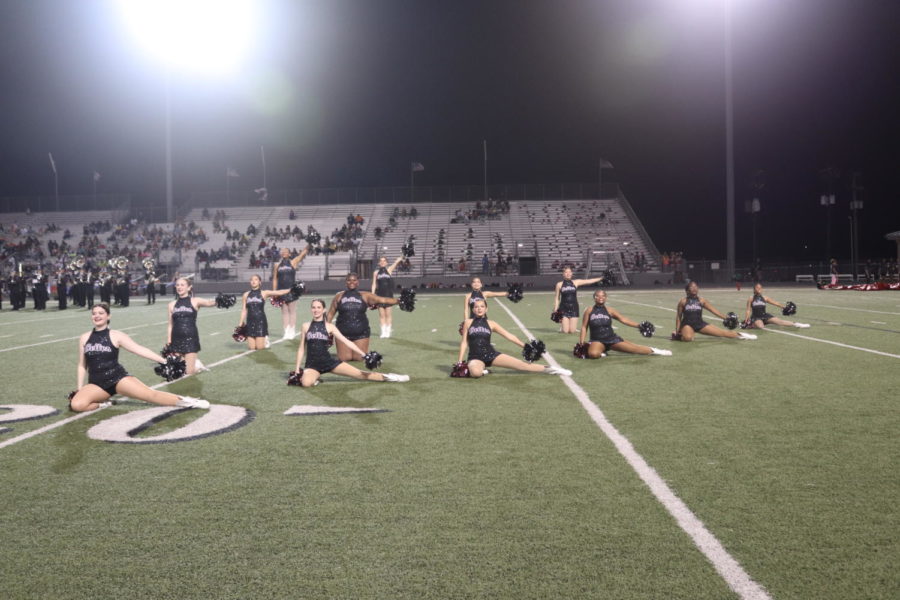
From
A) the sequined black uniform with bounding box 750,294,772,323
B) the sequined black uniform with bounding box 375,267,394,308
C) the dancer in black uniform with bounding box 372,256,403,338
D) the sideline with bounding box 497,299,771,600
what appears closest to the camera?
the sideline with bounding box 497,299,771,600

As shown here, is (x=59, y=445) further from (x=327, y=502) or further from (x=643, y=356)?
(x=643, y=356)

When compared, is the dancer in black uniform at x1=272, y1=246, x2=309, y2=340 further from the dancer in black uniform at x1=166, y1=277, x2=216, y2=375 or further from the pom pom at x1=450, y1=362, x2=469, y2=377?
the pom pom at x1=450, y1=362, x2=469, y2=377

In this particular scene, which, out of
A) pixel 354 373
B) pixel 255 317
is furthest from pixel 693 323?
pixel 255 317

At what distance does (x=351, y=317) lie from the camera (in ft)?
33.6

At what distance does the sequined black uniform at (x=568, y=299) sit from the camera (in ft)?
45.7

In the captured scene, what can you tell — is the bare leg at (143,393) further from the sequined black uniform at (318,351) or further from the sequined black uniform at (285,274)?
the sequined black uniform at (285,274)

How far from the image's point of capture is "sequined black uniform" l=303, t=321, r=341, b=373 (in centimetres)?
823

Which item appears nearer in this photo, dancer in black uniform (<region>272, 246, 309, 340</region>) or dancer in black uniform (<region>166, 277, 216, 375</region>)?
dancer in black uniform (<region>166, 277, 216, 375</region>)

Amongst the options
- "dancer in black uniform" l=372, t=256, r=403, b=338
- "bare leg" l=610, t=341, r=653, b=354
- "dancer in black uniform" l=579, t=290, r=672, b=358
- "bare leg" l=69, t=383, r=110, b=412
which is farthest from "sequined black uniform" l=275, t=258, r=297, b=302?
"bare leg" l=69, t=383, r=110, b=412

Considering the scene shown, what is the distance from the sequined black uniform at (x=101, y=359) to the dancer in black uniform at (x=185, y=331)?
252cm

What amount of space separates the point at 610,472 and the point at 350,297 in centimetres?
647

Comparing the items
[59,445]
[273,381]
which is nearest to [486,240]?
[273,381]

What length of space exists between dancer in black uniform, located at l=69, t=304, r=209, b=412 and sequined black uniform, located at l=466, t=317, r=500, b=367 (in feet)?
11.5

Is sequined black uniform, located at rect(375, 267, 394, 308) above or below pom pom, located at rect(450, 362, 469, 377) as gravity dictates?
above
